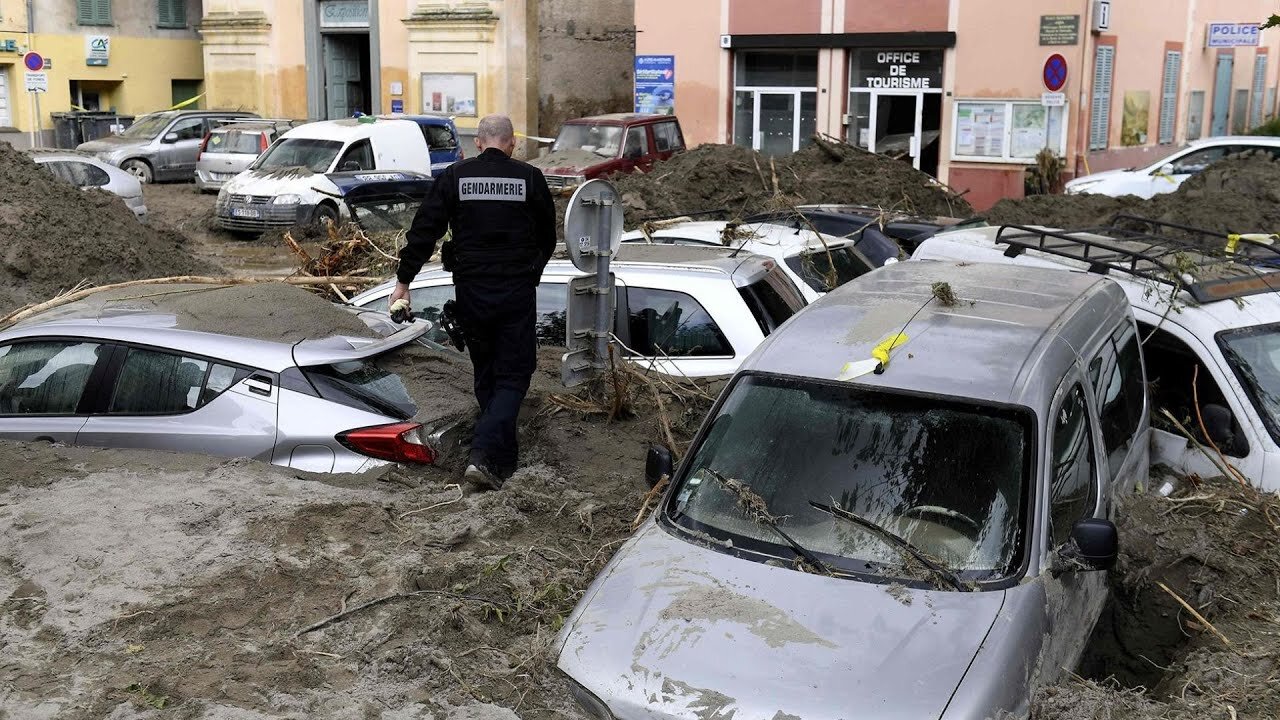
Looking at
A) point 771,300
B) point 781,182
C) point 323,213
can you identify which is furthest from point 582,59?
point 771,300

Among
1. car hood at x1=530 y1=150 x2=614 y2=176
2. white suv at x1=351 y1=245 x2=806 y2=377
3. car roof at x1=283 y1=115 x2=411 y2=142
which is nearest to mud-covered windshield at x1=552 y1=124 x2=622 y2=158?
car hood at x1=530 y1=150 x2=614 y2=176

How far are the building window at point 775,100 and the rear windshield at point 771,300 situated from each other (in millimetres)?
17396

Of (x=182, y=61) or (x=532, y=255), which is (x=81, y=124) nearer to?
(x=182, y=61)

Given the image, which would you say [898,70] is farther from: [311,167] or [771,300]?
[771,300]

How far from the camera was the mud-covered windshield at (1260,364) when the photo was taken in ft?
20.1

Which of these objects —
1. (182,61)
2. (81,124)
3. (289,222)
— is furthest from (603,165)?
(182,61)

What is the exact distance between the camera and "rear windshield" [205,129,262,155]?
2644 centimetres

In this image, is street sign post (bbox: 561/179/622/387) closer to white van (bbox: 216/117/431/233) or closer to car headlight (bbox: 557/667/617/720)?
car headlight (bbox: 557/667/617/720)

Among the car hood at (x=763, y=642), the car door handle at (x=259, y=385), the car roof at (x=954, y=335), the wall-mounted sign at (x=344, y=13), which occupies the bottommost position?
the car hood at (x=763, y=642)

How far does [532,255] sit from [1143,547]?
3.12 meters

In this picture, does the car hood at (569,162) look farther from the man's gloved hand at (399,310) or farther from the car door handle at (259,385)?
the car door handle at (259,385)

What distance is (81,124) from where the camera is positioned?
33594 millimetres

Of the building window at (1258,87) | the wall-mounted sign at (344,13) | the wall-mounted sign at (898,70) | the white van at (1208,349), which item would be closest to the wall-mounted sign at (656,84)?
the wall-mounted sign at (898,70)

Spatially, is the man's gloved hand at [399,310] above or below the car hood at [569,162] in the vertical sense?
below
